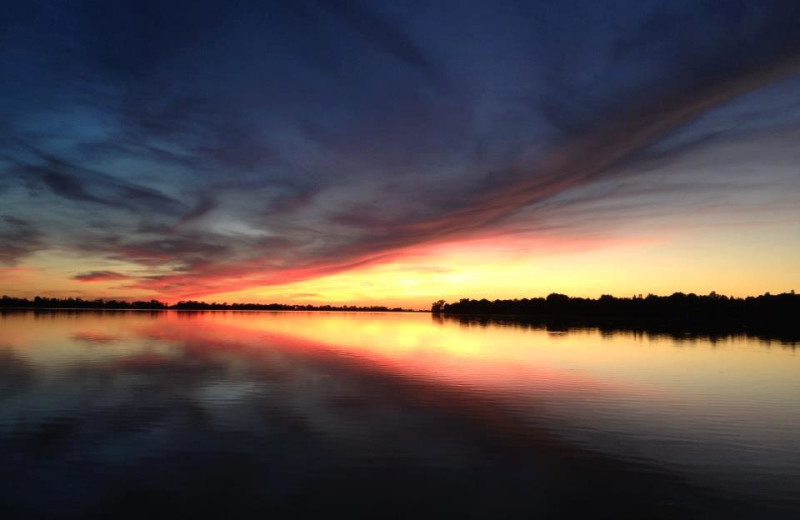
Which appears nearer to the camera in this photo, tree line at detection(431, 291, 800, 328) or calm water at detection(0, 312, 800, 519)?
calm water at detection(0, 312, 800, 519)

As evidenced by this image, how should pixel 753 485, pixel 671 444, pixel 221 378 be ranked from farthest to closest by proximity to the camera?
pixel 221 378 → pixel 671 444 → pixel 753 485

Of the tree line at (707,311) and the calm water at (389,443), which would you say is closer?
the calm water at (389,443)

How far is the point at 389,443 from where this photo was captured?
60.5 ft

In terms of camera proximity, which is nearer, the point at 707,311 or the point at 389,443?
the point at 389,443

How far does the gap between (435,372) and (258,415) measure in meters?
18.6

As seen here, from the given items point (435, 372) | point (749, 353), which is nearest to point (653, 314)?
point (749, 353)

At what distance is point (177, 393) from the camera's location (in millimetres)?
26594

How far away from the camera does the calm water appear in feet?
42.9

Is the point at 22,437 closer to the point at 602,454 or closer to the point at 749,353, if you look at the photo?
the point at 602,454

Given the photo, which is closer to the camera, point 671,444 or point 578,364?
point 671,444

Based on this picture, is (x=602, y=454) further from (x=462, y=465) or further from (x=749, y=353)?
(x=749, y=353)

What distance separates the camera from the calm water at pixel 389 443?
13.1m

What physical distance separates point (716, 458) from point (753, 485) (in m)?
2.29

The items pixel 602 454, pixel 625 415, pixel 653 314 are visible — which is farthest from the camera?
pixel 653 314
